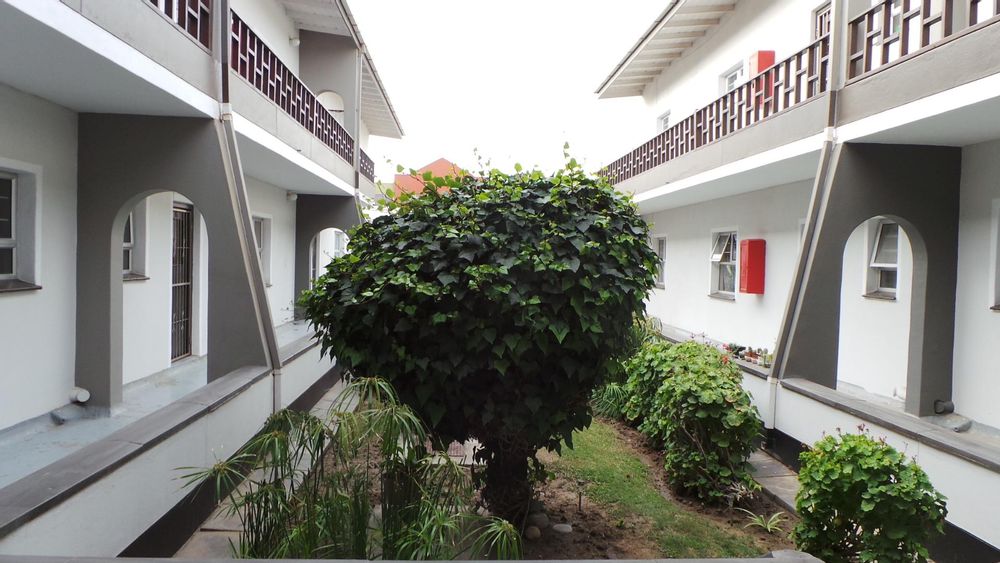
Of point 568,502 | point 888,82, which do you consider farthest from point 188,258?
point 888,82

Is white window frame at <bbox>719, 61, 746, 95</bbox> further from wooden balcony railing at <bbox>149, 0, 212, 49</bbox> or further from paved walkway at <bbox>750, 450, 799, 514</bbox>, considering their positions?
wooden balcony railing at <bbox>149, 0, 212, 49</bbox>

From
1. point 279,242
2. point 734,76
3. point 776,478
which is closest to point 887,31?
point 776,478

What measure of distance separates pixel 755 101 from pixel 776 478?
5636 millimetres

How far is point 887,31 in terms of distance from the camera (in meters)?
6.67

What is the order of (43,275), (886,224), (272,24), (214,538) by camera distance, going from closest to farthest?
(214,538) < (43,275) < (886,224) < (272,24)

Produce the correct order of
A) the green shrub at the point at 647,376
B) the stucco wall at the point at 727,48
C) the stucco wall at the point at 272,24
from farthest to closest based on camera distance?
the stucco wall at the point at 272,24 → the stucco wall at the point at 727,48 → the green shrub at the point at 647,376

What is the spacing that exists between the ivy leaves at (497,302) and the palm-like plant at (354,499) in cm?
56

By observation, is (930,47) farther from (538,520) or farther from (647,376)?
(538,520)

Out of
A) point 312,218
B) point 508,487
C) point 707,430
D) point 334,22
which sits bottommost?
point 508,487

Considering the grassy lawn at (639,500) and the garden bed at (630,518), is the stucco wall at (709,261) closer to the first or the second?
the grassy lawn at (639,500)

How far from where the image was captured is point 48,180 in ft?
19.7

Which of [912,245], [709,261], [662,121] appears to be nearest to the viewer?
[912,245]

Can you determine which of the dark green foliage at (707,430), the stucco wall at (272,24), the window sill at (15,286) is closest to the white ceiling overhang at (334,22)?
the stucco wall at (272,24)

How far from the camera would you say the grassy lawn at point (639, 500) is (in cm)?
492
